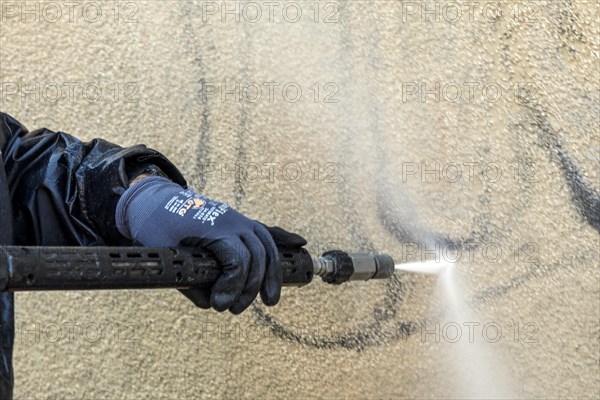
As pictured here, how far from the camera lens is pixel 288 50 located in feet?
5.19

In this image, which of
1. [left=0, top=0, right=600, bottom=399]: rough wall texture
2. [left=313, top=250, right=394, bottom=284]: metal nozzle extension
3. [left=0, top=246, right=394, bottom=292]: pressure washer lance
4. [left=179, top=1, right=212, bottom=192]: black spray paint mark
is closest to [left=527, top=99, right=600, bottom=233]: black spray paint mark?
[left=0, top=0, right=600, bottom=399]: rough wall texture

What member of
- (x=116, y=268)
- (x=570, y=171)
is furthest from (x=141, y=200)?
(x=570, y=171)

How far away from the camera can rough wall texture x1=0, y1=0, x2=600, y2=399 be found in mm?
1390

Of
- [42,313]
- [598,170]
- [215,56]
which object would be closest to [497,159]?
[598,170]

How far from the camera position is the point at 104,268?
920mm

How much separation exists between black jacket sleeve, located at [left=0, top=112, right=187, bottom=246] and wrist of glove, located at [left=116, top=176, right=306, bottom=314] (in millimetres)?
40

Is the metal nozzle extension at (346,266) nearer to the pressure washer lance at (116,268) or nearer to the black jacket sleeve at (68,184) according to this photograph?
the pressure washer lance at (116,268)

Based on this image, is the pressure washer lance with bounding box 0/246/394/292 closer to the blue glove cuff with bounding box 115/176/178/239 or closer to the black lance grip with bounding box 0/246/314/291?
the black lance grip with bounding box 0/246/314/291

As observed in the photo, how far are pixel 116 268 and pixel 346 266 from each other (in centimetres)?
39

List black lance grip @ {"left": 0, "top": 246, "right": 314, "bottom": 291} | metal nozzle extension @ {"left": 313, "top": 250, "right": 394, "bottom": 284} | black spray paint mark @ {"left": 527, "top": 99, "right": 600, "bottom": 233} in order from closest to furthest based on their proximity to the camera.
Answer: black lance grip @ {"left": 0, "top": 246, "right": 314, "bottom": 291}, metal nozzle extension @ {"left": 313, "top": 250, "right": 394, "bottom": 284}, black spray paint mark @ {"left": 527, "top": 99, "right": 600, "bottom": 233}

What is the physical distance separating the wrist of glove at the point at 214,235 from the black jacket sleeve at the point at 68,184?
0.13ft

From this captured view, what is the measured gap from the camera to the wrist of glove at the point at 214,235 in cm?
104

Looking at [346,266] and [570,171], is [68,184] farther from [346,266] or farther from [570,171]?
[570,171]

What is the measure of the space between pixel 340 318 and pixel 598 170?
54 cm
